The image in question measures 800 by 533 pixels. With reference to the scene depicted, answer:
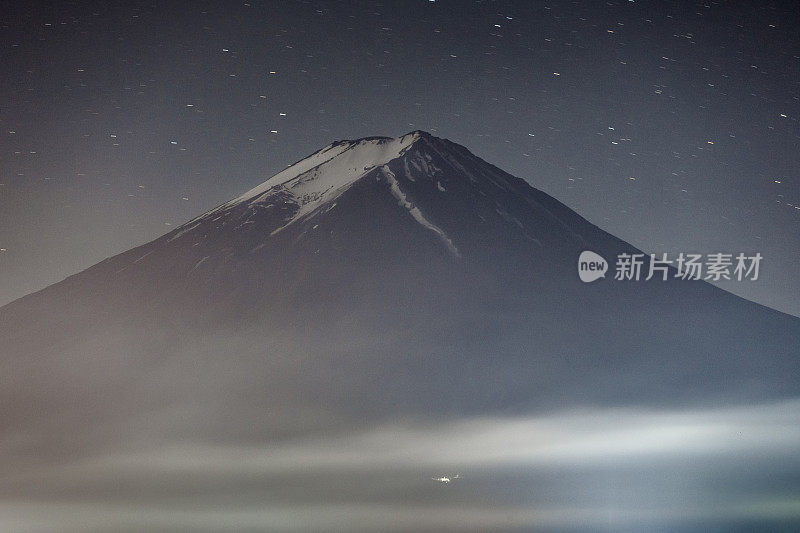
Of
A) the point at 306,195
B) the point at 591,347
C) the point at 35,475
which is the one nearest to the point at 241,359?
the point at 35,475

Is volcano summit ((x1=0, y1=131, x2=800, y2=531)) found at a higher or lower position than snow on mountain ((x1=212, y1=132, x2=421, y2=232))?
lower

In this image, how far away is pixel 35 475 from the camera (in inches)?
315

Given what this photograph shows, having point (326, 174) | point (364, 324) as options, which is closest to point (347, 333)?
point (364, 324)

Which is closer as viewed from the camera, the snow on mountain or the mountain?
the mountain

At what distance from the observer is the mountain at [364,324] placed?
32.5ft

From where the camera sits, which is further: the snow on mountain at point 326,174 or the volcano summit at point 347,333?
the snow on mountain at point 326,174

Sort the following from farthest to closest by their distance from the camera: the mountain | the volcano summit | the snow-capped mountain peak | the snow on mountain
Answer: the snow-capped mountain peak
the snow on mountain
the mountain
the volcano summit

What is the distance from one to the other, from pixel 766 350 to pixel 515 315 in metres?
4.61

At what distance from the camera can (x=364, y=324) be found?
16281mm

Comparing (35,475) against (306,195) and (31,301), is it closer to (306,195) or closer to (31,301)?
(31,301)

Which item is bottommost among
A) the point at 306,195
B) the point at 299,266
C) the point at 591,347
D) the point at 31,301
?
the point at 591,347

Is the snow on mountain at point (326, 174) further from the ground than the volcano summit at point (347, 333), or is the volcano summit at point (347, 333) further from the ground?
the snow on mountain at point (326, 174)

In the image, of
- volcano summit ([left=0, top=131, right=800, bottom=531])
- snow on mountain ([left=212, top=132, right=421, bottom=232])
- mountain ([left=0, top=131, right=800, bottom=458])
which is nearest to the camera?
volcano summit ([left=0, top=131, right=800, bottom=531])

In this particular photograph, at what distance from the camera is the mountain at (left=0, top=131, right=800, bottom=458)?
32.5 feet
